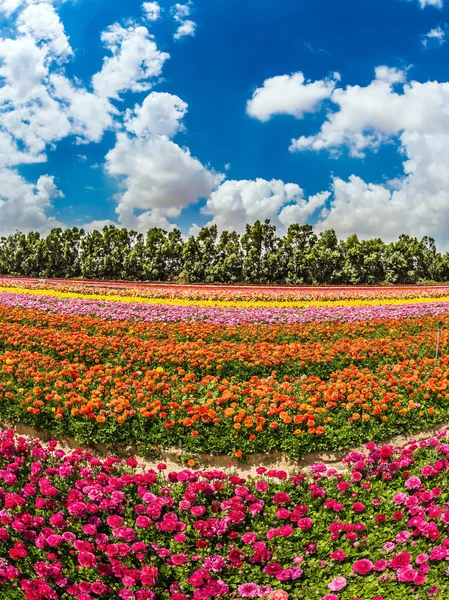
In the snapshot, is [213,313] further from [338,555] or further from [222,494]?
[338,555]

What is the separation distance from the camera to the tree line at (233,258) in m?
46.8

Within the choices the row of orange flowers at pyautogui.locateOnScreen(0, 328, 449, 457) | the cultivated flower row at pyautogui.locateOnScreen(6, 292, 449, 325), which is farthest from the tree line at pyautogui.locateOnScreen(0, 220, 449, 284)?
the row of orange flowers at pyautogui.locateOnScreen(0, 328, 449, 457)

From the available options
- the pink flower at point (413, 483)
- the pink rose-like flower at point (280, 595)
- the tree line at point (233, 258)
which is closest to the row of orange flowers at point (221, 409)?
the pink flower at point (413, 483)

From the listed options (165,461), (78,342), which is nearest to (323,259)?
(78,342)

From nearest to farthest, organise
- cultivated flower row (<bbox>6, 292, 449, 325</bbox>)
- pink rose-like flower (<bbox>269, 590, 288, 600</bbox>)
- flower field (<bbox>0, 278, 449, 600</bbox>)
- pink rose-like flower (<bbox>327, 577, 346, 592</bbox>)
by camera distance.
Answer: pink rose-like flower (<bbox>269, 590, 288, 600</bbox>) < pink rose-like flower (<bbox>327, 577, 346, 592</bbox>) < flower field (<bbox>0, 278, 449, 600</bbox>) < cultivated flower row (<bbox>6, 292, 449, 325</bbox>)

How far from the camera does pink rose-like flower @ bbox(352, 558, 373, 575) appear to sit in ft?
10.9

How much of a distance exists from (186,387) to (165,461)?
3.77 ft

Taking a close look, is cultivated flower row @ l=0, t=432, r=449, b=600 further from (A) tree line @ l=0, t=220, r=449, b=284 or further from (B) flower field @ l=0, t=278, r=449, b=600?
(A) tree line @ l=0, t=220, r=449, b=284

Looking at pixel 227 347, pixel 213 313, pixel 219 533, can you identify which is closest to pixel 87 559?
pixel 219 533

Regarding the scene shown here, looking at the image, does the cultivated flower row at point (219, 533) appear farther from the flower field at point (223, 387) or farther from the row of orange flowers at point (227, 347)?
the row of orange flowers at point (227, 347)

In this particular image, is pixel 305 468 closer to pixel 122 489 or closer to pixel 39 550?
pixel 122 489

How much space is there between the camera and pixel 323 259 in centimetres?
4731

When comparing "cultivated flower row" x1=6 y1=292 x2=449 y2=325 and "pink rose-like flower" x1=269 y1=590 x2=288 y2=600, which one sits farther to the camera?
"cultivated flower row" x1=6 y1=292 x2=449 y2=325

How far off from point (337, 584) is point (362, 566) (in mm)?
234
